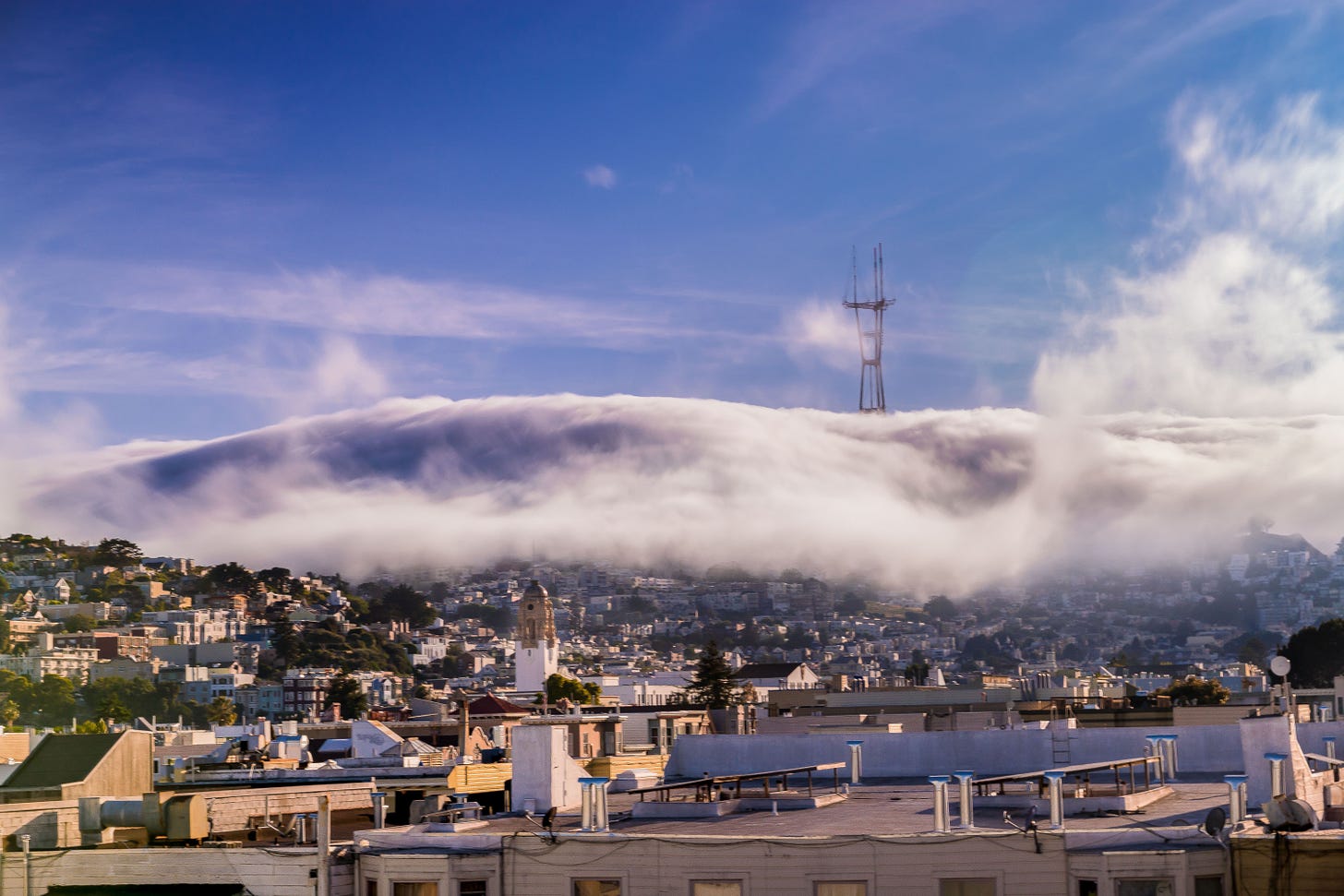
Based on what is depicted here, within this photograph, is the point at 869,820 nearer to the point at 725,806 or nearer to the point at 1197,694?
the point at 725,806

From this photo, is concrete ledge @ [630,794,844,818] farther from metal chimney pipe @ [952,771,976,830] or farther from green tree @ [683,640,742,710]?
green tree @ [683,640,742,710]

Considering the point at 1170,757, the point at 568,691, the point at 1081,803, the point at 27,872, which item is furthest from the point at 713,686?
the point at 1081,803

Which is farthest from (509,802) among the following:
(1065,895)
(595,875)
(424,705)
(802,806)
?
(424,705)

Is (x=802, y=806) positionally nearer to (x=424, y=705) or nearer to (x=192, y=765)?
(x=192, y=765)

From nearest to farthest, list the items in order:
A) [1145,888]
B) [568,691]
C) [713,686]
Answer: [1145,888]
[713,686]
[568,691]

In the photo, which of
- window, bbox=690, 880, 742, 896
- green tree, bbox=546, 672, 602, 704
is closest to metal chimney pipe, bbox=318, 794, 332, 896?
window, bbox=690, 880, 742, 896
